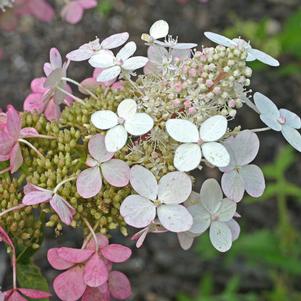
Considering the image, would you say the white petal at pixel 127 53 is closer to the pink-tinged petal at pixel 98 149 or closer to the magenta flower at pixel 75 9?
the pink-tinged petal at pixel 98 149

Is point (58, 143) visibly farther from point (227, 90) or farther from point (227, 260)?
point (227, 260)

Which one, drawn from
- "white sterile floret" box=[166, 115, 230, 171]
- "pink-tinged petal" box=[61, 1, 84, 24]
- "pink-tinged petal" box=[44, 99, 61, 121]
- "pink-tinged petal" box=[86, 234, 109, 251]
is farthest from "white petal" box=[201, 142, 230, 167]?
"pink-tinged petal" box=[61, 1, 84, 24]

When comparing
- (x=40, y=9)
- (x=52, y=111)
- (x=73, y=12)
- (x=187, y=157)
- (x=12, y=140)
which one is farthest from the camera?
(x=40, y=9)

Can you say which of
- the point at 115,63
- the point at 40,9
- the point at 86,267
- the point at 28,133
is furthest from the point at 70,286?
the point at 40,9

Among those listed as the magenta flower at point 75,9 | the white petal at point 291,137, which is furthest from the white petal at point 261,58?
the magenta flower at point 75,9

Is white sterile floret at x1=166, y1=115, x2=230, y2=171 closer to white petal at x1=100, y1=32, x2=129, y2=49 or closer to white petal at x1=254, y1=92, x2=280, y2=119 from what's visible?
white petal at x1=254, y1=92, x2=280, y2=119

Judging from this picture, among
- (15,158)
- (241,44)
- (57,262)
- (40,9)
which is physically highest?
(241,44)

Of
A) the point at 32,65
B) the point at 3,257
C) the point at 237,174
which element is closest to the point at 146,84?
the point at 237,174

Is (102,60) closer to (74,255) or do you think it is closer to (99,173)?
(99,173)
